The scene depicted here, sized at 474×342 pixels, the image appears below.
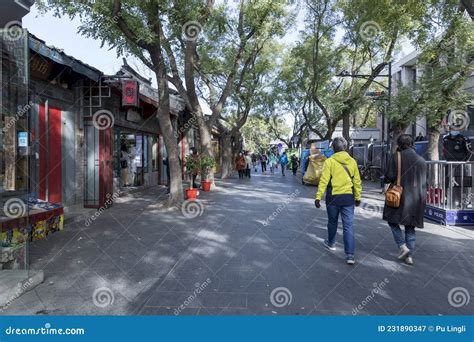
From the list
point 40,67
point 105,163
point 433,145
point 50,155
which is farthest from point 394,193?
point 105,163

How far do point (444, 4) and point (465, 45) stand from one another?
6.06 feet

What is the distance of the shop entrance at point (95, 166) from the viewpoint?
416 inches

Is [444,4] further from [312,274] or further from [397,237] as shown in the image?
[312,274]

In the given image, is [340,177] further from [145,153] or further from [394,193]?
[145,153]

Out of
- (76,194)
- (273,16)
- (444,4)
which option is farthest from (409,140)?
(273,16)

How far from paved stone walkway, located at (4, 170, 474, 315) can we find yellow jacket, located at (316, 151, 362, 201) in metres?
1.01

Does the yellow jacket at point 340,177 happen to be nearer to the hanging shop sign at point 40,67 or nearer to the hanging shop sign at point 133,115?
the hanging shop sign at point 40,67

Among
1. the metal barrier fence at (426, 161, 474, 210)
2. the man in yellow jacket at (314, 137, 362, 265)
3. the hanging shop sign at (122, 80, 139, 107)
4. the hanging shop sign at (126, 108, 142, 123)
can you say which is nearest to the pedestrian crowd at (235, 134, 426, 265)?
the man in yellow jacket at (314, 137, 362, 265)

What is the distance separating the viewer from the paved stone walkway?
4.13m

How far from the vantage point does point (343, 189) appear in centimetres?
571

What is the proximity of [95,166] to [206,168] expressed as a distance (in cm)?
565

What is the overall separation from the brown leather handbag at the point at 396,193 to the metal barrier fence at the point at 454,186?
3.77 metres

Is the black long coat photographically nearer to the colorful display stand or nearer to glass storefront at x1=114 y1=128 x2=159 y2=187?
the colorful display stand

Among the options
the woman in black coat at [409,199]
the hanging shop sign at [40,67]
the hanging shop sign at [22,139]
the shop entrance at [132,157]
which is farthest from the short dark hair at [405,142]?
the shop entrance at [132,157]
